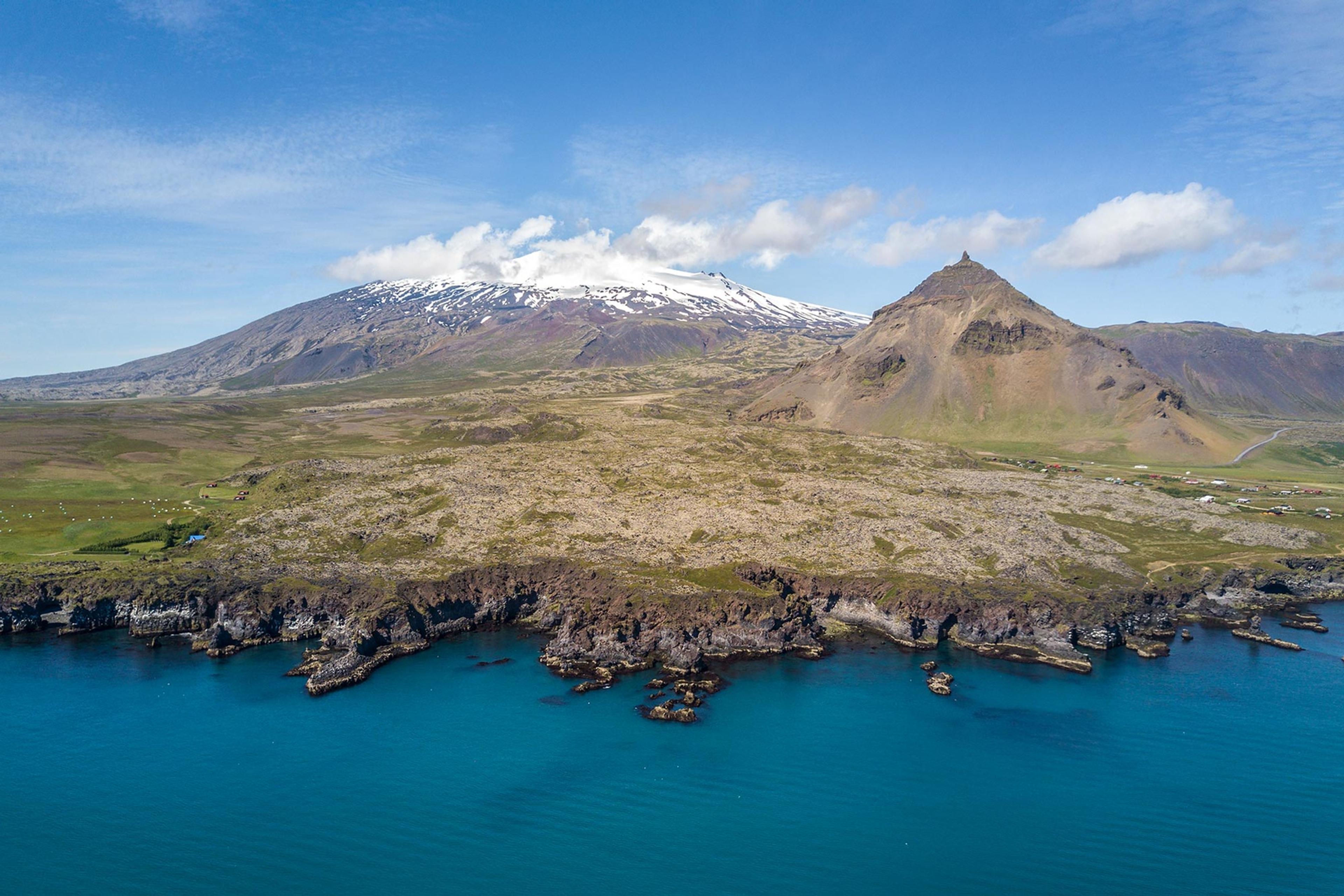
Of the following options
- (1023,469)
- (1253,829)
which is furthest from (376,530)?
(1023,469)

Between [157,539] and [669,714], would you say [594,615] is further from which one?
[157,539]

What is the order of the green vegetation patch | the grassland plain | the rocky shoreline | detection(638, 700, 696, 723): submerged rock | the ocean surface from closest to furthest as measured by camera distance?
the ocean surface → detection(638, 700, 696, 723): submerged rock → the rocky shoreline → the grassland plain → the green vegetation patch

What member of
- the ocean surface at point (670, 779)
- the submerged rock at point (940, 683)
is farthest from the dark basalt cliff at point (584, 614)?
the submerged rock at point (940, 683)

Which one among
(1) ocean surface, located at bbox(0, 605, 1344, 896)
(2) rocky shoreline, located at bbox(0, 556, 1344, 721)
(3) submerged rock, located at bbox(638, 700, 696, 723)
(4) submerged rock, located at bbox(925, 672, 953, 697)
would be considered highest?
(2) rocky shoreline, located at bbox(0, 556, 1344, 721)

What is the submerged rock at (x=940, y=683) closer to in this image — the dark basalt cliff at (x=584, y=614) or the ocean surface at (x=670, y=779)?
the ocean surface at (x=670, y=779)

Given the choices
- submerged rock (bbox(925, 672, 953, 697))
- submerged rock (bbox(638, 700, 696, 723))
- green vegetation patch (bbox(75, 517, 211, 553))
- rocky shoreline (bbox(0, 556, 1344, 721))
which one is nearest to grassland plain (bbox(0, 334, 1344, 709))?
rocky shoreline (bbox(0, 556, 1344, 721))

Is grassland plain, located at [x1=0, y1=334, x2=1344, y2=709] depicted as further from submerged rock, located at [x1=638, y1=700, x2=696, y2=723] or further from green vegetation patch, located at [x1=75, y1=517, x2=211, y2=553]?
submerged rock, located at [x1=638, y1=700, x2=696, y2=723]
